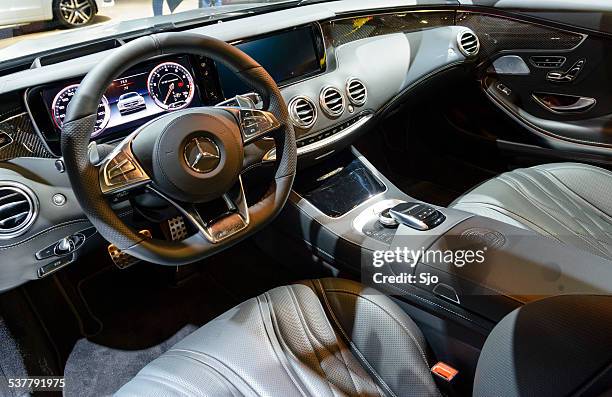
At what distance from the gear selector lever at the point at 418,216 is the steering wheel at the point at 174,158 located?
359 mm

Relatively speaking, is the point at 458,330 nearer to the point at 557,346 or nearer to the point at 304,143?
the point at 557,346

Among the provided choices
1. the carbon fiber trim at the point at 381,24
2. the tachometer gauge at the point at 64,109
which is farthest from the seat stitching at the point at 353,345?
the carbon fiber trim at the point at 381,24

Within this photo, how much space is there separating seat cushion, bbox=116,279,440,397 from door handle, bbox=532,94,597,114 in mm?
1210

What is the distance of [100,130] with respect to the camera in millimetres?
1172

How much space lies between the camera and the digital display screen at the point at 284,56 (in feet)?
4.65

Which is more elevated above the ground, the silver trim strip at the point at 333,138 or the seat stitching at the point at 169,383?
the silver trim strip at the point at 333,138

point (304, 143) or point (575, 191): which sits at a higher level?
point (304, 143)

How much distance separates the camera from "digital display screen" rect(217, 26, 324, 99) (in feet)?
4.65

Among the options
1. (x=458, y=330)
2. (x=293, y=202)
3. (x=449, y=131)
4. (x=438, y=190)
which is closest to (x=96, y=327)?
(x=293, y=202)

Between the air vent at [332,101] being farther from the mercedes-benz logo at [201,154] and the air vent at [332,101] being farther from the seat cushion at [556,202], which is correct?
the mercedes-benz logo at [201,154]

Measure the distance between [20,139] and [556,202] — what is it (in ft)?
4.33

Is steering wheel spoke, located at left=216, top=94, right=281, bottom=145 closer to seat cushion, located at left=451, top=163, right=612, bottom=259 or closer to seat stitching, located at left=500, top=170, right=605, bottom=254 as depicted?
seat cushion, located at left=451, top=163, right=612, bottom=259

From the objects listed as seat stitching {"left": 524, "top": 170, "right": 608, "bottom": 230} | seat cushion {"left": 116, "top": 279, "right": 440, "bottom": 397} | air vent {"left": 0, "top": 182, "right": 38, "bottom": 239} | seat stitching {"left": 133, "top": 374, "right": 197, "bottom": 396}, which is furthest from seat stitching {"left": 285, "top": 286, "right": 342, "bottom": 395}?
seat stitching {"left": 524, "top": 170, "right": 608, "bottom": 230}

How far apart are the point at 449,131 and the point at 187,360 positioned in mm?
1589
